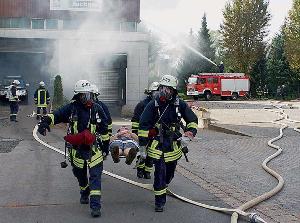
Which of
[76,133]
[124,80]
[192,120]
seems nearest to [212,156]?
[192,120]

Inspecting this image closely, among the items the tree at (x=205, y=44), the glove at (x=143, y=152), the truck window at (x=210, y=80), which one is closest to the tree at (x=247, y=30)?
the tree at (x=205, y=44)

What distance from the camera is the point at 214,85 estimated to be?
43.4 meters

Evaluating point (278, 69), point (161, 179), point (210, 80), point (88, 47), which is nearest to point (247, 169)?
point (161, 179)

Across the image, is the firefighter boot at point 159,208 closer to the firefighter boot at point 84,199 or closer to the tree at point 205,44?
the firefighter boot at point 84,199

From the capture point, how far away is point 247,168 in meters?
9.91

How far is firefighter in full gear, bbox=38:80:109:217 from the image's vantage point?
6.50 m

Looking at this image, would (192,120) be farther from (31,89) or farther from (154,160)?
(31,89)

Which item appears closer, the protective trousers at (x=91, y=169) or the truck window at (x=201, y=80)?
the protective trousers at (x=91, y=169)

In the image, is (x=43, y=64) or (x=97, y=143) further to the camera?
(x=43, y=64)

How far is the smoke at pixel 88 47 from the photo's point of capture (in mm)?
27234

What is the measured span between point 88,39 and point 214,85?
18281 mm

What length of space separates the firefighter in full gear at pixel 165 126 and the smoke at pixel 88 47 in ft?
67.1

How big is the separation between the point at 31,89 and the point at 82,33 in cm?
811

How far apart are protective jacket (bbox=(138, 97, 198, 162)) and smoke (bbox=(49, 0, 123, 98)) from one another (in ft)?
67.1
